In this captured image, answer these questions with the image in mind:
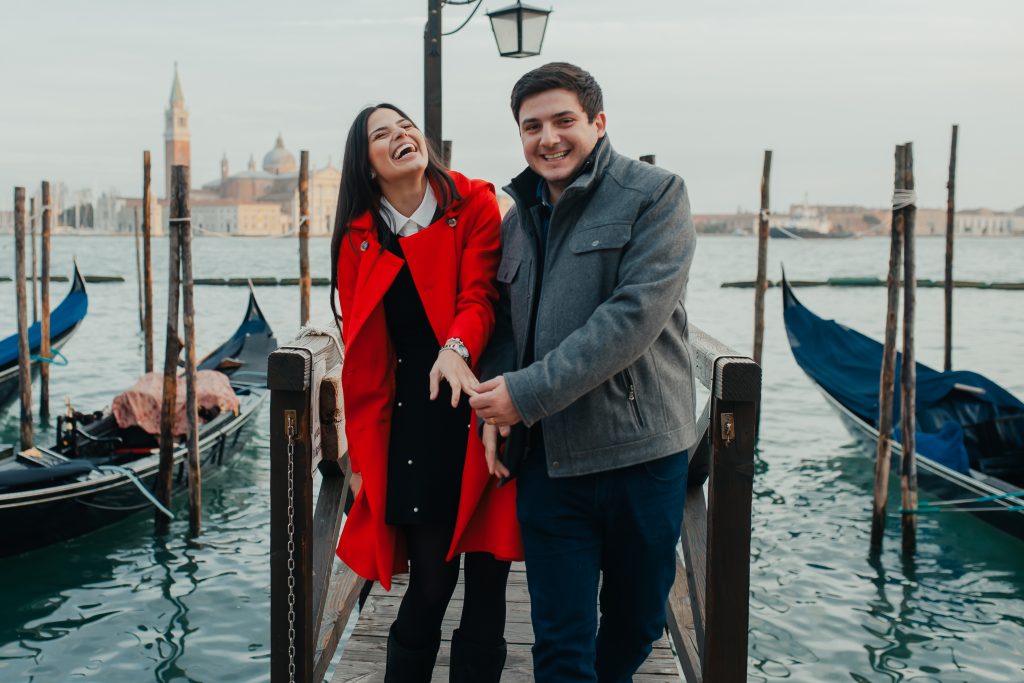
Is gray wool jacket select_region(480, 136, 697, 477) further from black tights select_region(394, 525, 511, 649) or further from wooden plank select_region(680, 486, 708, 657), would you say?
wooden plank select_region(680, 486, 708, 657)

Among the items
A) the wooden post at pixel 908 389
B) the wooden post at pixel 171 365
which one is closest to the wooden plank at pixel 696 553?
the wooden post at pixel 908 389

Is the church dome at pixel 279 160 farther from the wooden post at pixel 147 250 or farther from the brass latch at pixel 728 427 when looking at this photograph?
the brass latch at pixel 728 427

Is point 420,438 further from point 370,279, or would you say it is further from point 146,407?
point 146,407

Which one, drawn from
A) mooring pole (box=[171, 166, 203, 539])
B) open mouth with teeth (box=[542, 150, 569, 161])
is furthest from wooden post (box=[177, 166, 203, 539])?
open mouth with teeth (box=[542, 150, 569, 161])

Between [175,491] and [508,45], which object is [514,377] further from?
[175,491]

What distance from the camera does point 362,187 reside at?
1.75 meters

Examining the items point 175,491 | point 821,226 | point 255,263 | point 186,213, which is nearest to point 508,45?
point 186,213

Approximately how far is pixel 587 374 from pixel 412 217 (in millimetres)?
490

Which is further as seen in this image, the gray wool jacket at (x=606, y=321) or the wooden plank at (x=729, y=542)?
the wooden plank at (x=729, y=542)

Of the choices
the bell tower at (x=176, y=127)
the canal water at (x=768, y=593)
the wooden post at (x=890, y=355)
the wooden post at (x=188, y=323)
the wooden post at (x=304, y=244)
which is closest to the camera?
the canal water at (x=768, y=593)

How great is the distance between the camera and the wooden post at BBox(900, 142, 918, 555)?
16.2 ft

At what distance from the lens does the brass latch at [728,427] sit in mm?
1674

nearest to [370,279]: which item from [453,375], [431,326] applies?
[431,326]

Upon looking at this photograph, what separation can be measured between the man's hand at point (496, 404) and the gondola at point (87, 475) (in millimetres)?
3941
